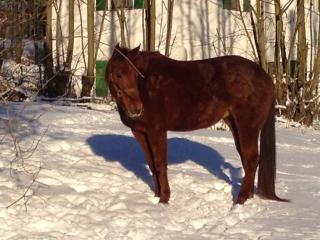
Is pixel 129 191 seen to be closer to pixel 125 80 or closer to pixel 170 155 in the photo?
pixel 125 80

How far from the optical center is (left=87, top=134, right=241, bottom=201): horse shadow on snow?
9.67 meters

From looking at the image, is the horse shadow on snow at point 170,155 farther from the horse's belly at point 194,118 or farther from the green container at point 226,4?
the green container at point 226,4

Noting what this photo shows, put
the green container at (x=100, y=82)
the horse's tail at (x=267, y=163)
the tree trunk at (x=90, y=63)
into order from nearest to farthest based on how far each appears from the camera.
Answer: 1. the horse's tail at (x=267, y=163)
2. the tree trunk at (x=90, y=63)
3. the green container at (x=100, y=82)

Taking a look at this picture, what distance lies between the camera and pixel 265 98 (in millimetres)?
8266

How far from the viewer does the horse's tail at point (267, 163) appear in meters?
8.61

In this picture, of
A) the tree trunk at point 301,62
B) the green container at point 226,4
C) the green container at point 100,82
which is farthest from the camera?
the green container at point 226,4

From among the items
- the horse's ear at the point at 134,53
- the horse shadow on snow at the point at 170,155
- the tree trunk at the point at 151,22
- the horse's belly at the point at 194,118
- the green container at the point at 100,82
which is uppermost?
the tree trunk at the point at 151,22

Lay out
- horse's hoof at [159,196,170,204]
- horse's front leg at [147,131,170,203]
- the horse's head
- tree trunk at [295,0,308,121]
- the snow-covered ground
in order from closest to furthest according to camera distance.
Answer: the snow-covered ground, the horse's head, horse's front leg at [147,131,170,203], horse's hoof at [159,196,170,204], tree trunk at [295,0,308,121]

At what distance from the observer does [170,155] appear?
10766 mm

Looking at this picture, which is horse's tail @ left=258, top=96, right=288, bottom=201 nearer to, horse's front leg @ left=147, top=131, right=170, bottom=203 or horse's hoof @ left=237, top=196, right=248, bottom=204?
horse's hoof @ left=237, top=196, right=248, bottom=204

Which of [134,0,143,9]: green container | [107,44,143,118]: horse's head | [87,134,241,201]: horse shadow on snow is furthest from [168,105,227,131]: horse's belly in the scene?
[134,0,143,9]: green container

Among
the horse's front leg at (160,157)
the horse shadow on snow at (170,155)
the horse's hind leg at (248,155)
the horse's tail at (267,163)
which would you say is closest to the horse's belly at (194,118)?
the horse's front leg at (160,157)

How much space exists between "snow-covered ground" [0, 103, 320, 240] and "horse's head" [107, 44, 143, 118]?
1018 mm

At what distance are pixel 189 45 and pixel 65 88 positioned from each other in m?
6.76
